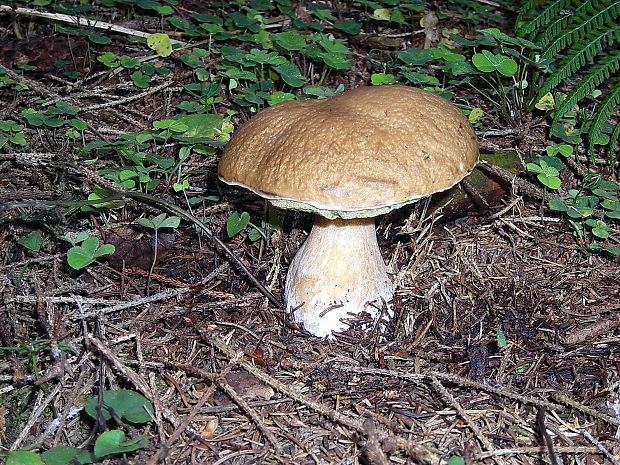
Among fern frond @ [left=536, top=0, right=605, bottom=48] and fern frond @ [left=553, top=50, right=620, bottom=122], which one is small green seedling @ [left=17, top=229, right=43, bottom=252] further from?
fern frond @ [left=536, top=0, right=605, bottom=48]

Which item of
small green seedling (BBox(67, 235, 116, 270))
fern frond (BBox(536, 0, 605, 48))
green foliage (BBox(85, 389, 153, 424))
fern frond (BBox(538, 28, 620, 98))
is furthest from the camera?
fern frond (BBox(536, 0, 605, 48))

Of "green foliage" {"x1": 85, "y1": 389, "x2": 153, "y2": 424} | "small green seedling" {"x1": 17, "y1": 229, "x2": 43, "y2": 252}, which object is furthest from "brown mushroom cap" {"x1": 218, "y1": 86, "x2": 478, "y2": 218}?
"small green seedling" {"x1": 17, "y1": 229, "x2": 43, "y2": 252}

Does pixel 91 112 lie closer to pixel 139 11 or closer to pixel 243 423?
pixel 139 11

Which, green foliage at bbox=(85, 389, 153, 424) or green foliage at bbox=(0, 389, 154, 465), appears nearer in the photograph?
green foliage at bbox=(0, 389, 154, 465)

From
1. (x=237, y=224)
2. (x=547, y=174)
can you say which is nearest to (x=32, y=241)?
(x=237, y=224)

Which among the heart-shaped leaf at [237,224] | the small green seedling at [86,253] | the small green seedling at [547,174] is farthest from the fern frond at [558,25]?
the small green seedling at [86,253]

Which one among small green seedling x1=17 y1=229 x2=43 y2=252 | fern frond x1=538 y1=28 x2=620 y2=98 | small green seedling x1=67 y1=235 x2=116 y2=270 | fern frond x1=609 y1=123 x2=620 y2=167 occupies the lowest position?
small green seedling x1=17 y1=229 x2=43 y2=252

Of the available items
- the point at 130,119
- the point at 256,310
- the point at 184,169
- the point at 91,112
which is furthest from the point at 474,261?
the point at 91,112
